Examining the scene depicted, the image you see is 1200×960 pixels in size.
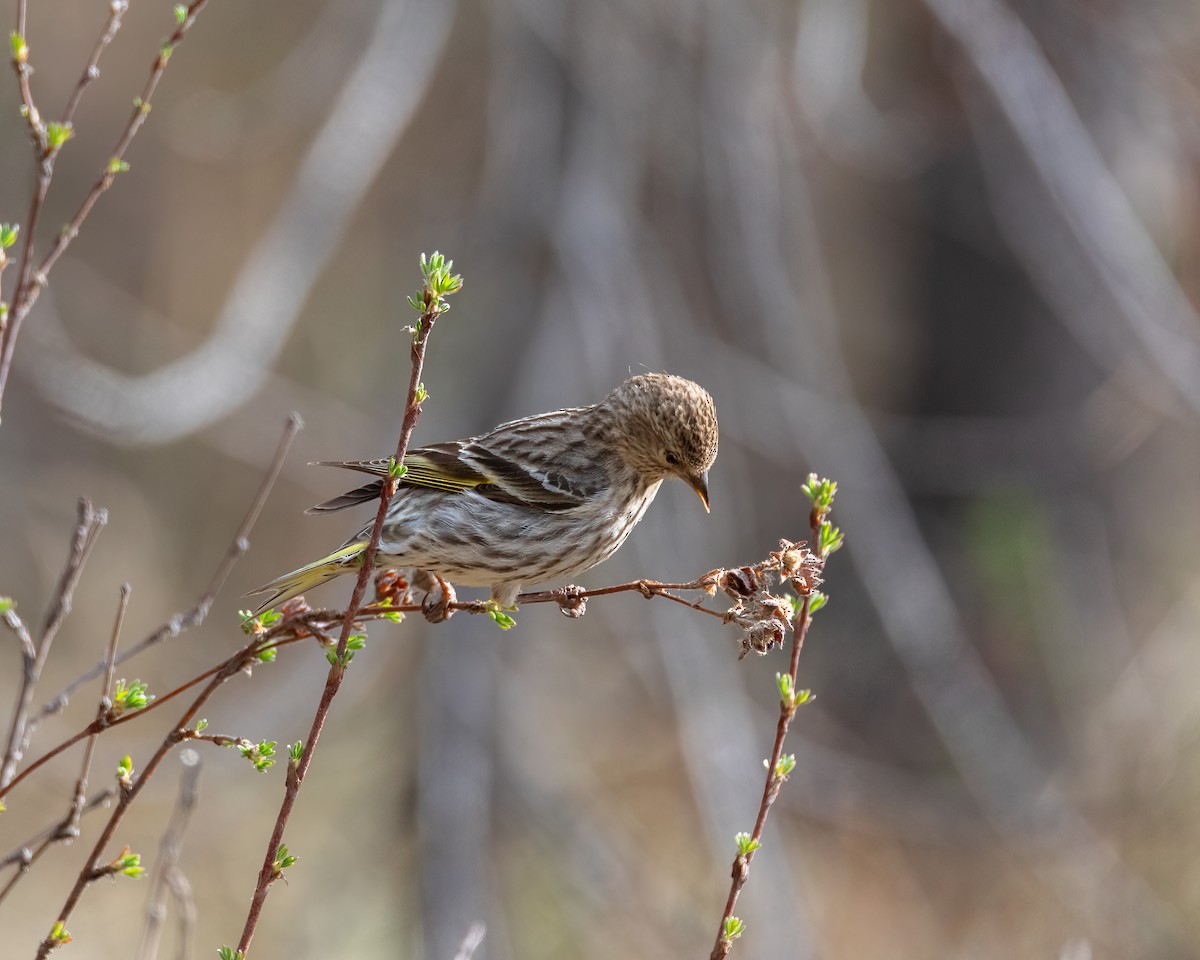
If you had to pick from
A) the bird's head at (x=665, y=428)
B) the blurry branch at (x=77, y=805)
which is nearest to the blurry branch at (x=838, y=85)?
the bird's head at (x=665, y=428)

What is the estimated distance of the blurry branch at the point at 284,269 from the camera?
6.30 m

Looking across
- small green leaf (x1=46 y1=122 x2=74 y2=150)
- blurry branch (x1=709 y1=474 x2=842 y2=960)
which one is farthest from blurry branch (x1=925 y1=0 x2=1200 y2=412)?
small green leaf (x1=46 y1=122 x2=74 y2=150)

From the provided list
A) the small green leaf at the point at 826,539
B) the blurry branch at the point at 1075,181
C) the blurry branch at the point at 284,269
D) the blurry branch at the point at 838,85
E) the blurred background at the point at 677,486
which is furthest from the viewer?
the blurry branch at the point at 838,85

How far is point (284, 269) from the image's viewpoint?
22.7ft

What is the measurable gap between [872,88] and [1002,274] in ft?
9.10

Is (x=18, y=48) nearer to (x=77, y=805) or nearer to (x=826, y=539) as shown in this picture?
(x=77, y=805)

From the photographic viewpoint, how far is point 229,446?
1093cm

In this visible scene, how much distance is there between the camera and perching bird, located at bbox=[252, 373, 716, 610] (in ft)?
12.6

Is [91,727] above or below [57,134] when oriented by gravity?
below

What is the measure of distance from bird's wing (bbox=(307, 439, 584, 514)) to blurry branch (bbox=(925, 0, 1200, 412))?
4.09m

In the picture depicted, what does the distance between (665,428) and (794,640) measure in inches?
74.8

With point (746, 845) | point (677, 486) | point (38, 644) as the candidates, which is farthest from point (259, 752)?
point (677, 486)

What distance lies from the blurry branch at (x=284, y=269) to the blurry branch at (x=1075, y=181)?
9.23ft

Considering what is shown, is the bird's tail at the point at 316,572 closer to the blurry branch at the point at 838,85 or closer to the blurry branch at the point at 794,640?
the blurry branch at the point at 794,640
